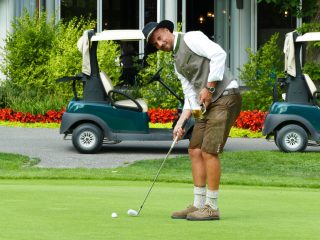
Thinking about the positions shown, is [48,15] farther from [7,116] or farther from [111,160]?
[111,160]

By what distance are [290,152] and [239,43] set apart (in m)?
10.8

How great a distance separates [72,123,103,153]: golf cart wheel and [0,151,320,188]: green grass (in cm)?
121

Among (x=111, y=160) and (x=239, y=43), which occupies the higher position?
(x=239, y=43)

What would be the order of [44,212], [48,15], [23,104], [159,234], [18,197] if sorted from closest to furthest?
[159,234] < [44,212] < [18,197] < [23,104] < [48,15]

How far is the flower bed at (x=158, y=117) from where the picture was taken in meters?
21.8

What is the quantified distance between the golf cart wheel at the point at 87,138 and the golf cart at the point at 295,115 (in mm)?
2769

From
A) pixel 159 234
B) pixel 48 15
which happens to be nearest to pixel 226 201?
pixel 159 234

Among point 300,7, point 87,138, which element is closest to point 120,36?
point 87,138

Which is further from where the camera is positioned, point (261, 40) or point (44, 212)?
point (261, 40)

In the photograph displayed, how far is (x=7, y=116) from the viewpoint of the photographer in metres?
23.7

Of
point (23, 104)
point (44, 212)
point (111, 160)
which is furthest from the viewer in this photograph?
point (23, 104)

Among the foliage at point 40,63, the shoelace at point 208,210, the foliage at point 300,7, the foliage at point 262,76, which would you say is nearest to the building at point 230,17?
the foliage at point 300,7

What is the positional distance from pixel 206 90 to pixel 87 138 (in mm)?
9394

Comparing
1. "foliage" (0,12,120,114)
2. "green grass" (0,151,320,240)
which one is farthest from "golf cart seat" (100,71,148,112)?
"foliage" (0,12,120,114)
